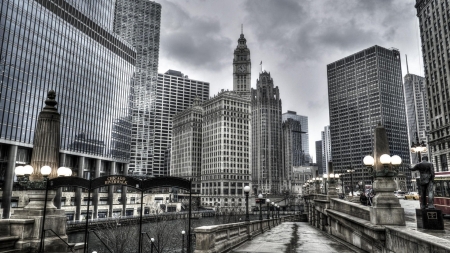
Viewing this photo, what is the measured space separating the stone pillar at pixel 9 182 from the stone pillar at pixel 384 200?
76722mm

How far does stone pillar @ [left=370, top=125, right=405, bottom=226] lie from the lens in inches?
524

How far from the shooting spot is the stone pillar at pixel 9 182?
68.5 m

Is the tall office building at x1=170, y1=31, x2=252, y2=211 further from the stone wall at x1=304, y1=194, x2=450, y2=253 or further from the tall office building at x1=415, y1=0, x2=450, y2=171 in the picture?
the stone wall at x1=304, y1=194, x2=450, y2=253

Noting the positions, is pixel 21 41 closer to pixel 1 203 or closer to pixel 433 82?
pixel 1 203

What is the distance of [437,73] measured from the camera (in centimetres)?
8650

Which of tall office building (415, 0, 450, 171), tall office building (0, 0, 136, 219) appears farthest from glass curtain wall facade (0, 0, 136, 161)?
tall office building (415, 0, 450, 171)

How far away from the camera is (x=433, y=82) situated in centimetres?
8900

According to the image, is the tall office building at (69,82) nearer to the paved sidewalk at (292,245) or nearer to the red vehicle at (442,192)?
the paved sidewalk at (292,245)

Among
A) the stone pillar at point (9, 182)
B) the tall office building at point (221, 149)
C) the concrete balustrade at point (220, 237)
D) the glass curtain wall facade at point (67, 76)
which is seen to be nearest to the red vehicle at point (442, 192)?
the concrete balustrade at point (220, 237)

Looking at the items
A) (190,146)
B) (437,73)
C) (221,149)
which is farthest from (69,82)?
(437,73)

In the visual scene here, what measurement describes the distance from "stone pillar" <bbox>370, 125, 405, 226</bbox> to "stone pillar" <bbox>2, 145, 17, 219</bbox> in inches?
3021

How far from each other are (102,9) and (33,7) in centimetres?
3141

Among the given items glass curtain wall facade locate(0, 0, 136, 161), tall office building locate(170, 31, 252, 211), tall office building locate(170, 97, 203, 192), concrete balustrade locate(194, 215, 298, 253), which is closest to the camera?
concrete balustrade locate(194, 215, 298, 253)

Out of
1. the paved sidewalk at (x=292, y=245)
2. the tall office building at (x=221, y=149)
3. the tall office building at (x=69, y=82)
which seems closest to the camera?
the paved sidewalk at (x=292, y=245)
